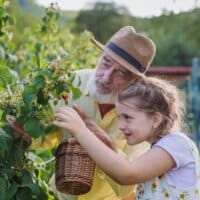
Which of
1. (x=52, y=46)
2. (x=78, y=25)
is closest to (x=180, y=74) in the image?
(x=52, y=46)

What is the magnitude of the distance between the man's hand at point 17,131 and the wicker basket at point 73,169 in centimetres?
17

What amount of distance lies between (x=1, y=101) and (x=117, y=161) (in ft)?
1.89

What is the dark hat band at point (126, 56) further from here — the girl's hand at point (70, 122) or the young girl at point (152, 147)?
the girl's hand at point (70, 122)

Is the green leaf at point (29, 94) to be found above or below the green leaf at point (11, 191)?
above

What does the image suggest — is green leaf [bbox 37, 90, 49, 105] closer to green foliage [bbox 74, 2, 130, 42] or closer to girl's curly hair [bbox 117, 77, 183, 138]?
girl's curly hair [bbox 117, 77, 183, 138]

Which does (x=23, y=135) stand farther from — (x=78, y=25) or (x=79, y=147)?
(x=78, y=25)

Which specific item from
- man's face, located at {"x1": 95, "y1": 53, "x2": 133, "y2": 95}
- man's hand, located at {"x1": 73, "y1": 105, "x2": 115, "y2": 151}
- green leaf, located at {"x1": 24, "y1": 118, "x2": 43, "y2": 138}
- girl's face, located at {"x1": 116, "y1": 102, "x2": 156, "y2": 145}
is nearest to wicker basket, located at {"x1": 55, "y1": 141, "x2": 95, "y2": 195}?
man's hand, located at {"x1": 73, "y1": 105, "x2": 115, "y2": 151}

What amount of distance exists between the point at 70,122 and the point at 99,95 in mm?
651

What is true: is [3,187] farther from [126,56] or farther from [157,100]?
[126,56]

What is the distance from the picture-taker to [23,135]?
3.48m

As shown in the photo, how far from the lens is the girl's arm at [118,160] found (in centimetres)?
319

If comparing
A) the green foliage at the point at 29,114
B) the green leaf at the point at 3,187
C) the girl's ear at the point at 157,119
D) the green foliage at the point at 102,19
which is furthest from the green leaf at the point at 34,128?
the green foliage at the point at 102,19

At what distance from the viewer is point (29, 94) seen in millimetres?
3322

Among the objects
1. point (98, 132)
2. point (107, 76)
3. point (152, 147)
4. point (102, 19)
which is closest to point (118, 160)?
point (152, 147)
